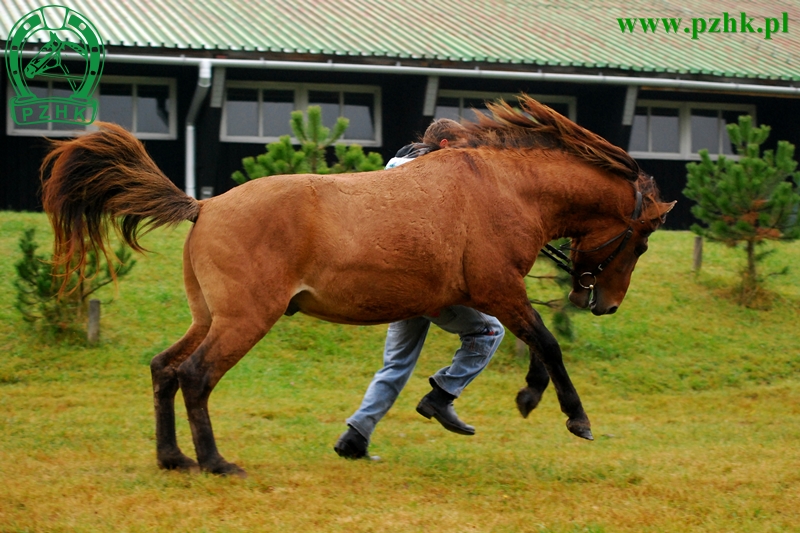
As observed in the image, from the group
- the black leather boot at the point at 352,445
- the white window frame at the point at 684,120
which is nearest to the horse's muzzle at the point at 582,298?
the black leather boot at the point at 352,445

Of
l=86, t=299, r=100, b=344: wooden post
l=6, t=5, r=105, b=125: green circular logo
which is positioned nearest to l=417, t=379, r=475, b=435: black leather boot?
l=86, t=299, r=100, b=344: wooden post

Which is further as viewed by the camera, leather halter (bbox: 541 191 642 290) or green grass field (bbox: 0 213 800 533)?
leather halter (bbox: 541 191 642 290)

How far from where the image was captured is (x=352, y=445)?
5.70 metres

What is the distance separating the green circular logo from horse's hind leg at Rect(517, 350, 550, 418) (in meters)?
9.54

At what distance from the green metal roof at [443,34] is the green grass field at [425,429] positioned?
3.86 metres

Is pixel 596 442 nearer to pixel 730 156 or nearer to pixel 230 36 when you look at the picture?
pixel 230 36

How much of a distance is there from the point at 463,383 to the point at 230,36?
10.8 meters

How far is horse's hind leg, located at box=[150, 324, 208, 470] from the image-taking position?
202 inches

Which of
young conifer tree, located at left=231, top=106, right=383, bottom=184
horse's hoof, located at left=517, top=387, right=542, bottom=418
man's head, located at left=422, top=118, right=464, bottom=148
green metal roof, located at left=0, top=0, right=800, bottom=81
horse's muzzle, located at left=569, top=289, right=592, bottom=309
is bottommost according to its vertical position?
horse's hoof, located at left=517, top=387, right=542, bottom=418

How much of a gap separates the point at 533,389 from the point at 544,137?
5.52ft

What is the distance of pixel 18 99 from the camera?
14.9 m

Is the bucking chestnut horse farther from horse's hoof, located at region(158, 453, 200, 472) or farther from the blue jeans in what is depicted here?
the blue jeans

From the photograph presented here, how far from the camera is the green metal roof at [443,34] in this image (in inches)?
585

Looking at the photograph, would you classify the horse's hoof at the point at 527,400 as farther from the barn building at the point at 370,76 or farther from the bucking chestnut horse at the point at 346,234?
the barn building at the point at 370,76
